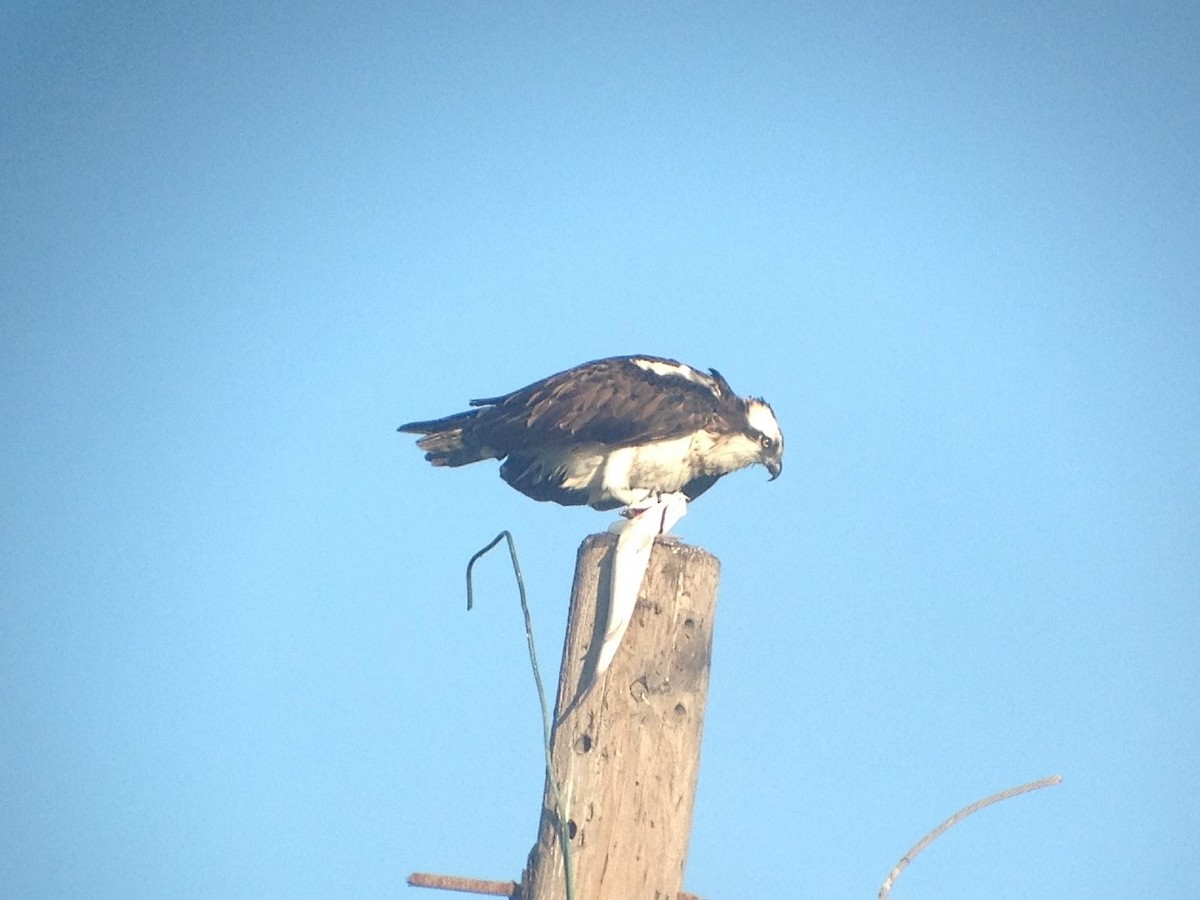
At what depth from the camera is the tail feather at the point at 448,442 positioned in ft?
25.9

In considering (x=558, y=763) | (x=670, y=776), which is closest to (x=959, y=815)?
(x=670, y=776)

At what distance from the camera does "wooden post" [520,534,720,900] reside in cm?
423

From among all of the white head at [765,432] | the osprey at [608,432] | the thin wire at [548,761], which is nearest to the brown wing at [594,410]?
the osprey at [608,432]

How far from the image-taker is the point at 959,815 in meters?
4.09

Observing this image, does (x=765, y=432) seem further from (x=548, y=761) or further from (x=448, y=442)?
(x=548, y=761)

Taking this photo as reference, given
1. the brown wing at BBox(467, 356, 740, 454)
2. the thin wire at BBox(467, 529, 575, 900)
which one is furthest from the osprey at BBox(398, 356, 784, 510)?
the thin wire at BBox(467, 529, 575, 900)

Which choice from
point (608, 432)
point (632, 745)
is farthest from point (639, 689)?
point (608, 432)

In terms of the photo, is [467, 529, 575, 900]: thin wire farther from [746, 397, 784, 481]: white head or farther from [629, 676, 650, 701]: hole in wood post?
[746, 397, 784, 481]: white head

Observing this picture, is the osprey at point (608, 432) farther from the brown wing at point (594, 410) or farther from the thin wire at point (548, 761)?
the thin wire at point (548, 761)

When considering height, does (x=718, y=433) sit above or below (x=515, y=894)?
above

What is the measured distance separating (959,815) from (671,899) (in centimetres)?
85

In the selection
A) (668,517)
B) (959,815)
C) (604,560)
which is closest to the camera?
(959,815)

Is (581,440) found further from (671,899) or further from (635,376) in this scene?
(671,899)

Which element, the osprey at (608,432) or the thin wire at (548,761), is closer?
the thin wire at (548,761)
